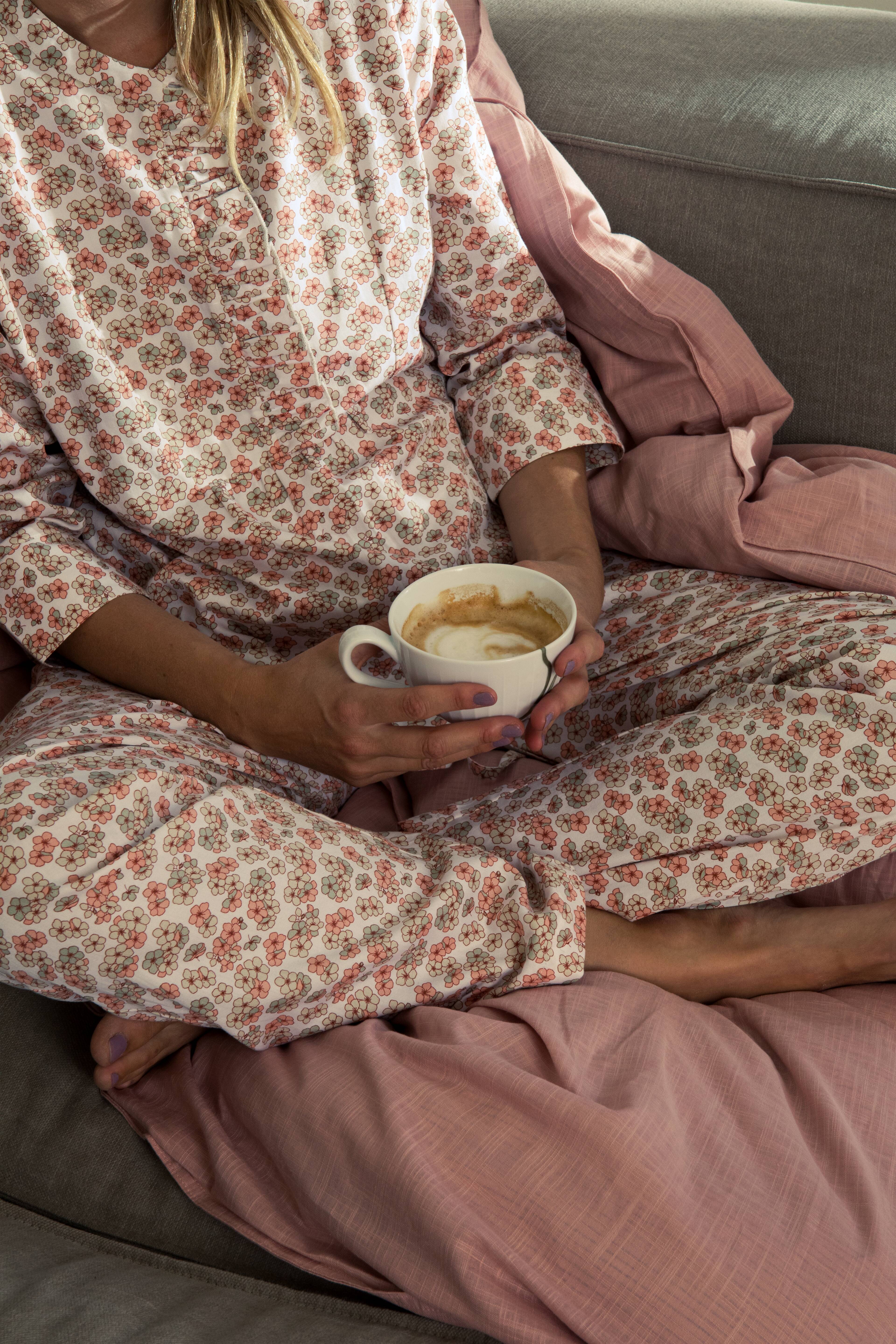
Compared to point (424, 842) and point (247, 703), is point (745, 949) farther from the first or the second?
point (247, 703)

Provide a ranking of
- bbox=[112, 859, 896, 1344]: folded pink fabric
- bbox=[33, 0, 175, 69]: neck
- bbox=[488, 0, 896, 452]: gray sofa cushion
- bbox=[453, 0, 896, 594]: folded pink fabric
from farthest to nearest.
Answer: bbox=[488, 0, 896, 452]: gray sofa cushion < bbox=[453, 0, 896, 594]: folded pink fabric < bbox=[33, 0, 175, 69]: neck < bbox=[112, 859, 896, 1344]: folded pink fabric

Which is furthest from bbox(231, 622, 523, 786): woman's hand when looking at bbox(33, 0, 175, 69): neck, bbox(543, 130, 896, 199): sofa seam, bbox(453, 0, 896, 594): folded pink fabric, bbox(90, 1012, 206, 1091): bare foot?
bbox(543, 130, 896, 199): sofa seam

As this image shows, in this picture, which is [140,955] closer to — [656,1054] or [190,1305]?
[190,1305]

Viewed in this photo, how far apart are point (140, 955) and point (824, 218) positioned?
0.94 metres

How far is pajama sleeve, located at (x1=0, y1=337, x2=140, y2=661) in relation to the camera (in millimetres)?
961

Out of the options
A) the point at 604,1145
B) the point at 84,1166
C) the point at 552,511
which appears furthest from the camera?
the point at 552,511

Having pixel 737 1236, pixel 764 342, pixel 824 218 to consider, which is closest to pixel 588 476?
pixel 764 342

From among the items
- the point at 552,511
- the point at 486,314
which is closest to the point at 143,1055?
the point at 552,511

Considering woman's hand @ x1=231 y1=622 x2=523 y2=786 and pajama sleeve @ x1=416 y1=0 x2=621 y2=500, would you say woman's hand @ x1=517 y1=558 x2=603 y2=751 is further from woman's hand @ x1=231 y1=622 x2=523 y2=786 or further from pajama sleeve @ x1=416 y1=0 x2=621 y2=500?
pajama sleeve @ x1=416 y1=0 x2=621 y2=500

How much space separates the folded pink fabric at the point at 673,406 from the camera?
1039mm

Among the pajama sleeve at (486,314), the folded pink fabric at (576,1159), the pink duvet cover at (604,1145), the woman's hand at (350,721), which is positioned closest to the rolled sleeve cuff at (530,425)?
the pajama sleeve at (486,314)

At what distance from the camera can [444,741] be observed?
81 cm

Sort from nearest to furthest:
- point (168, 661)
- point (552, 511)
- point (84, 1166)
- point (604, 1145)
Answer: point (604, 1145), point (84, 1166), point (168, 661), point (552, 511)

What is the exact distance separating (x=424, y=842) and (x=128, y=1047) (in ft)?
0.90
